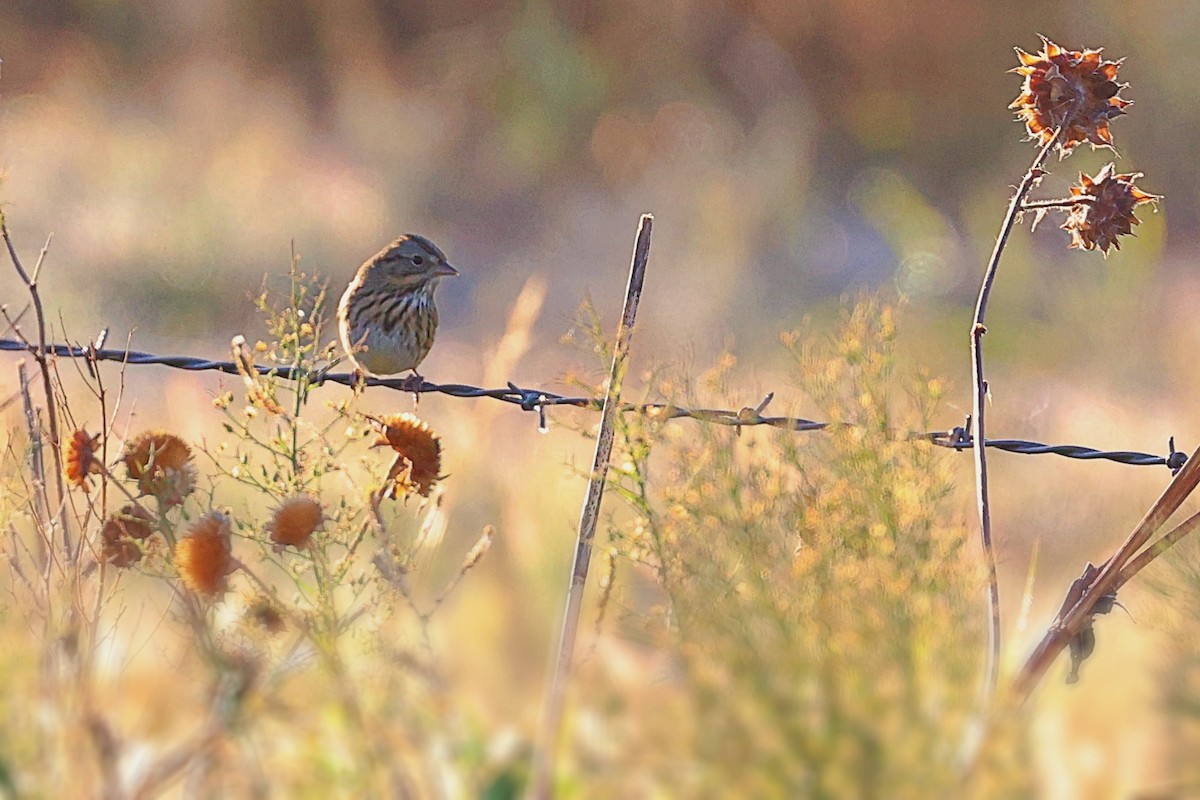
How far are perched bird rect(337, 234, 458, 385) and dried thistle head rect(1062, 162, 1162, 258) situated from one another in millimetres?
2078

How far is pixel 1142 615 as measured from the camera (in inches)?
72.2

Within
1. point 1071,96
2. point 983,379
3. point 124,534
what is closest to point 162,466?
point 124,534

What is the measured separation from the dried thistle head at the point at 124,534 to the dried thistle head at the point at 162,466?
3cm

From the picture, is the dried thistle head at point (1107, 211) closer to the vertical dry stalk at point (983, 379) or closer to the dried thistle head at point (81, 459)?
the vertical dry stalk at point (983, 379)

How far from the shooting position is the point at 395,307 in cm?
379

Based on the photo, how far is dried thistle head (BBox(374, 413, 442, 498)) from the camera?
1.59 metres

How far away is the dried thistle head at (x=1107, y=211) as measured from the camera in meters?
1.80

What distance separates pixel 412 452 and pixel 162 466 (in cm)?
23

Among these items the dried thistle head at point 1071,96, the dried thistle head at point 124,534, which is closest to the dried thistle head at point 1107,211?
the dried thistle head at point 1071,96

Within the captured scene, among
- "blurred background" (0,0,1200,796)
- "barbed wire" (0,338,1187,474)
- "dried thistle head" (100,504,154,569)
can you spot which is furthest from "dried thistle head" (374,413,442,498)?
"blurred background" (0,0,1200,796)

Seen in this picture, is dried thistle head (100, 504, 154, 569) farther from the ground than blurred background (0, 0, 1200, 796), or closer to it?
closer to it

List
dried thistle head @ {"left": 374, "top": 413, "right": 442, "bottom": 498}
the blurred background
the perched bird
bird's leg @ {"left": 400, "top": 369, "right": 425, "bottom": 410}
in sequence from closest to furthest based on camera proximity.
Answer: dried thistle head @ {"left": 374, "top": 413, "right": 442, "bottom": 498} < bird's leg @ {"left": 400, "top": 369, "right": 425, "bottom": 410} < the perched bird < the blurred background

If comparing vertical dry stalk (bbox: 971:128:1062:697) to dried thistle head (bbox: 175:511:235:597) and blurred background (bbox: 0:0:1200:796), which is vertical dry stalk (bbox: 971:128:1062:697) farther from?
blurred background (bbox: 0:0:1200:796)

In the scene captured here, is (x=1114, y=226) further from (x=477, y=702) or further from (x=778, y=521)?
(x=477, y=702)
